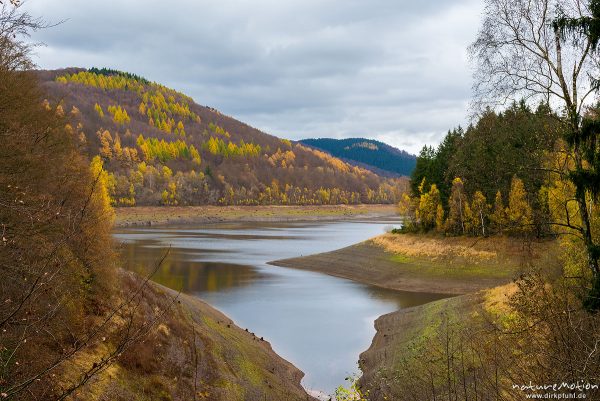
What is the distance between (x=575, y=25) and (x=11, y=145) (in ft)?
48.9

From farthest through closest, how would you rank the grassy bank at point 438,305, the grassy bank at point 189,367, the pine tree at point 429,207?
the pine tree at point 429,207 < the grassy bank at point 438,305 < the grassy bank at point 189,367

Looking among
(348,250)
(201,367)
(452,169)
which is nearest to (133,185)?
(348,250)

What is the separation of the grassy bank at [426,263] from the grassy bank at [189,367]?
82.1ft

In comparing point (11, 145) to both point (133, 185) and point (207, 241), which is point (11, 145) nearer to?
point (207, 241)

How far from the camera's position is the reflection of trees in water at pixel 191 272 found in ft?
155

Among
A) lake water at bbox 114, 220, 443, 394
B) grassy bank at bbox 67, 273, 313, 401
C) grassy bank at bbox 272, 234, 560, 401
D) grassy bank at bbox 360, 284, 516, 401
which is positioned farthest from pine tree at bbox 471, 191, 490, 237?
grassy bank at bbox 67, 273, 313, 401

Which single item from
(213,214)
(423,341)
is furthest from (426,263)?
(213,214)

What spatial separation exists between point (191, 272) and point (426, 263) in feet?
90.4

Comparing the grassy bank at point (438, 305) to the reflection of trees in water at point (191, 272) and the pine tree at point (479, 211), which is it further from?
the reflection of trees in water at point (191, 272)

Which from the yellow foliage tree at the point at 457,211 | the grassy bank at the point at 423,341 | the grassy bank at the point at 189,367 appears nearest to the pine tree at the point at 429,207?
the yellow foliage tree at the point at 457,211

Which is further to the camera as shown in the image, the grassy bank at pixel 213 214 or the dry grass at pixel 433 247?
the grassy bank at pixel 213 214

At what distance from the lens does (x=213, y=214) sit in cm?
16512

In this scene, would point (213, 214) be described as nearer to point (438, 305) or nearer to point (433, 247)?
point (433, 247)

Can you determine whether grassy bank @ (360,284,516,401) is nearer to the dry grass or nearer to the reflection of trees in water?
the dry grass
